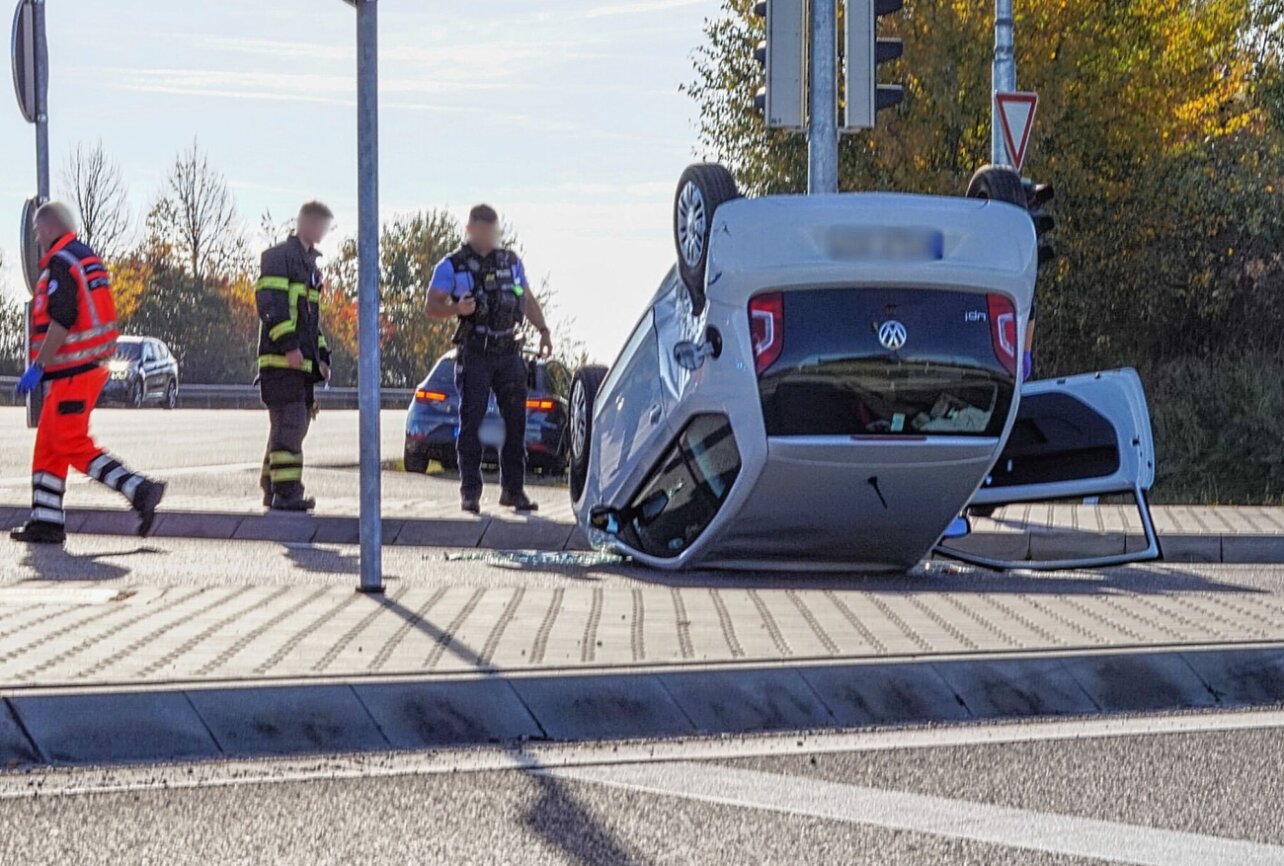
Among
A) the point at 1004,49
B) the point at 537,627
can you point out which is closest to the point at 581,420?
the point at 537,627

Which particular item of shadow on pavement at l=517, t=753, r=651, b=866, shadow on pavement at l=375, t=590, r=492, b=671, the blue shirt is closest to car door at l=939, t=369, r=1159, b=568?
shadow on pavement at l=375, t=590, r=492, b=671

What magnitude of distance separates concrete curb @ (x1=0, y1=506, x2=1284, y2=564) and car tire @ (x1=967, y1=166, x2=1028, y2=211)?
2.39 m

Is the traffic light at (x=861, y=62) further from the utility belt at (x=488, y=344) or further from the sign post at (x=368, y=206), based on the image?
the sign post at (x=368, y=206)

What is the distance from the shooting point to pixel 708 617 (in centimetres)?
758

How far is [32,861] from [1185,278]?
23133 mm

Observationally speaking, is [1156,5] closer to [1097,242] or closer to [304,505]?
[1097,242]

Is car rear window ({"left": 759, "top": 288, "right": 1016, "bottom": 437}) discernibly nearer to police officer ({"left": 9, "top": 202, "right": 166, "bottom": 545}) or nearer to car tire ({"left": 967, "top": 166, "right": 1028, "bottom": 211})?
car tire ({"left": 967, "top": 166, "right": 1028, "bottom": 211})

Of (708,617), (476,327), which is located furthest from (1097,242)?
(708,617)

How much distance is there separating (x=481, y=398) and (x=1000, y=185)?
3.94 meters

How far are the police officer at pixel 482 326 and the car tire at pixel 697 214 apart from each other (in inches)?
122

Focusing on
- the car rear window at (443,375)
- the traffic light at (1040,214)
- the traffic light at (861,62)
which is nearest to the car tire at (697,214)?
the traffic light at (1040,214)

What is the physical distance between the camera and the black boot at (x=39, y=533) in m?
10.9

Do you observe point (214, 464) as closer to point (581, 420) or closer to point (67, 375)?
point (67, 375)

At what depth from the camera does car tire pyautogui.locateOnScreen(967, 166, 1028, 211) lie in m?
9.71
